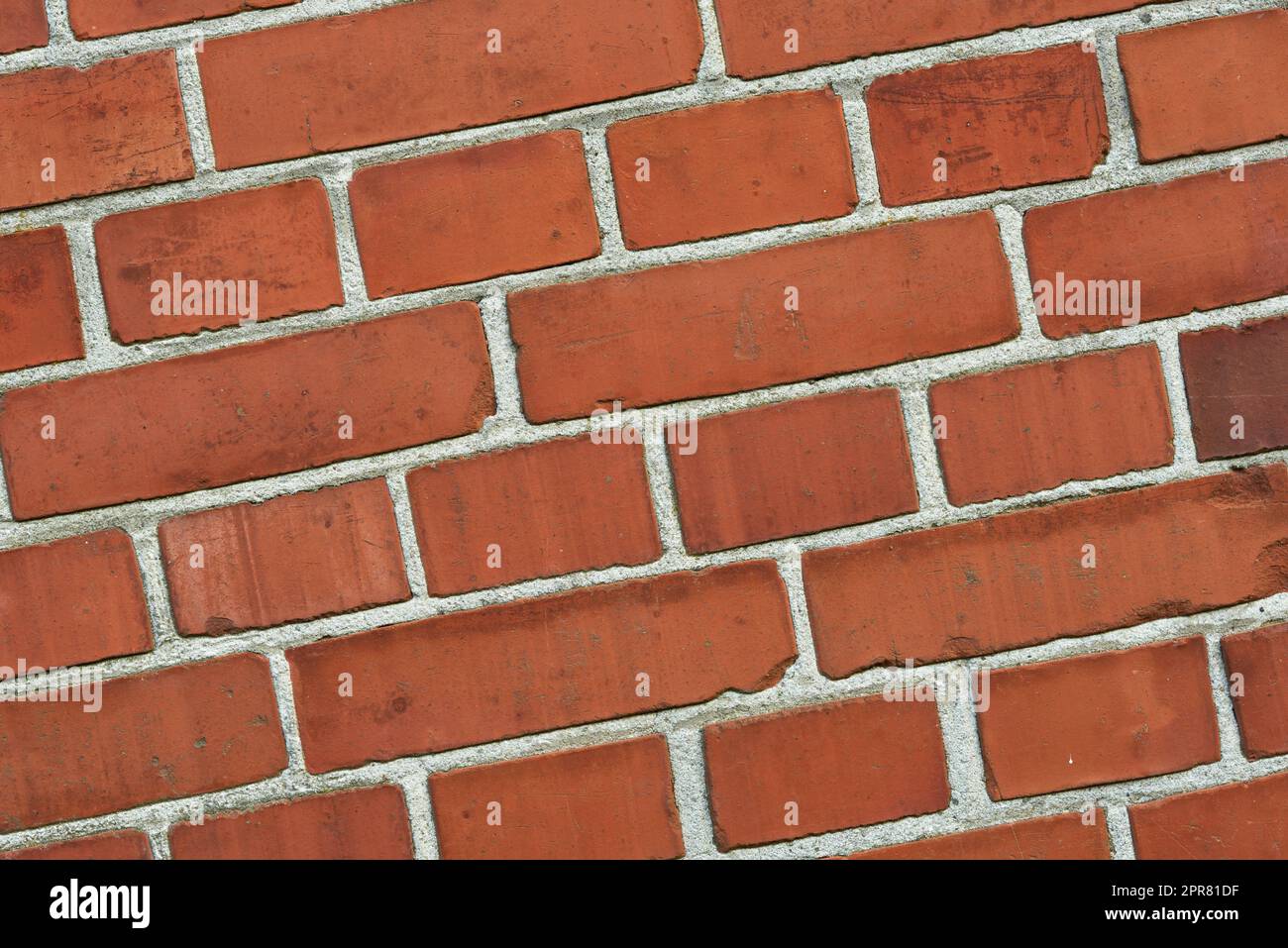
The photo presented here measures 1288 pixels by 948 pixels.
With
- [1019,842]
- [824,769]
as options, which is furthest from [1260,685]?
[824,769]

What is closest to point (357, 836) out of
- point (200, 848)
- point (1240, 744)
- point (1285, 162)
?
point (200, 848)

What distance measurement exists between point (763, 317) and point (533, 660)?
0.30 metres

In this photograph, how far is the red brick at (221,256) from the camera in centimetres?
73

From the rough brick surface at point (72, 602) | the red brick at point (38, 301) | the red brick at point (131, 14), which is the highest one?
the red brick at point (131, 14)

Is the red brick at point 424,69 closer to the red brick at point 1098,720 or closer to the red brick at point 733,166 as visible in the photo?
the red brick at point 733,166

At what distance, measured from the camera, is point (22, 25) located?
73 cm

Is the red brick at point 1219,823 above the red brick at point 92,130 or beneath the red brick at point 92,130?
beneath

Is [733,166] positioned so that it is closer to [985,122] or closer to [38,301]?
[985,122]

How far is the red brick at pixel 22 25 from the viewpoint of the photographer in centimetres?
73

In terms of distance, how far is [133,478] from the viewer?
0.73m

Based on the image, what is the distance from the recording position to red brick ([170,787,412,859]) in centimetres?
75

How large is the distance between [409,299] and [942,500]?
418 mm

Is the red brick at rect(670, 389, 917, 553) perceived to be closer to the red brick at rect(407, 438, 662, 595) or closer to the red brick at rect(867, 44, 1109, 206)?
the red brick at rect(407, 438, 662, 595)

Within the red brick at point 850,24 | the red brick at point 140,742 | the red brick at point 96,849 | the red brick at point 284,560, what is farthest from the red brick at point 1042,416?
the red brick at point 96,849
